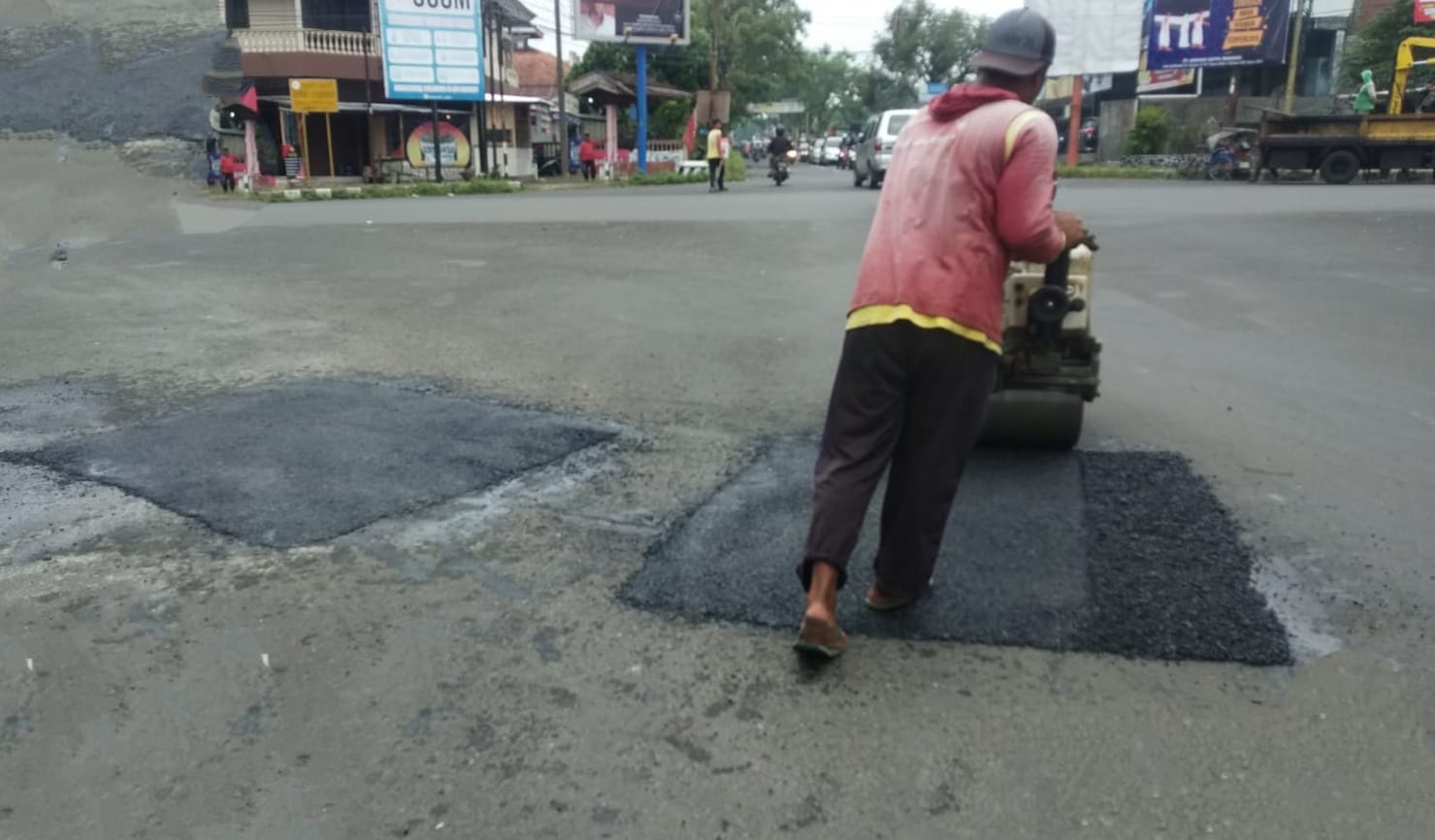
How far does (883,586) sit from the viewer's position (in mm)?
3430

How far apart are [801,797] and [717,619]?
0.93 metres

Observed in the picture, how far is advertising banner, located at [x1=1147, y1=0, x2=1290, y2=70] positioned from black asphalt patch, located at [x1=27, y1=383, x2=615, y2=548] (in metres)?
38.2

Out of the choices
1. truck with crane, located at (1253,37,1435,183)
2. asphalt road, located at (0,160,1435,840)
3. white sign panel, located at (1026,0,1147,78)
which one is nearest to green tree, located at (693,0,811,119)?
white sign panel, located at (1026,0,1147,78)

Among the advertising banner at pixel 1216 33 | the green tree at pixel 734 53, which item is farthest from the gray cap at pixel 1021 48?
the green tree at pixel 734 53

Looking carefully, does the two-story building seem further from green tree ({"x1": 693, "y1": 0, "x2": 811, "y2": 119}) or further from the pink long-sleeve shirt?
the pink long-sleeve shirt

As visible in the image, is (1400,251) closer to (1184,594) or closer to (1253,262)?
(1253,262)

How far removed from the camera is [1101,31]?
3734 centimetres

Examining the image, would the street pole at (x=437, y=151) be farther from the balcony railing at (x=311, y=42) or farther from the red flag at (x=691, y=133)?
the red flag at (x=691, y=133)

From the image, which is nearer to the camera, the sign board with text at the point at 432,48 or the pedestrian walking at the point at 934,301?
the pedestrian walking at the point at 934,301

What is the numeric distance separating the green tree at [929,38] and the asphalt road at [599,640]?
211ft

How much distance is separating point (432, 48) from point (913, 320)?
1310 inches

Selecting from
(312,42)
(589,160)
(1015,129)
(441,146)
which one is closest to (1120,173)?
(589,160)

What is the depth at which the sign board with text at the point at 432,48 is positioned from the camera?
32688mm

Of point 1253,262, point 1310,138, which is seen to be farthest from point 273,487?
point 1310,138
